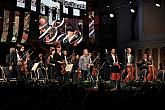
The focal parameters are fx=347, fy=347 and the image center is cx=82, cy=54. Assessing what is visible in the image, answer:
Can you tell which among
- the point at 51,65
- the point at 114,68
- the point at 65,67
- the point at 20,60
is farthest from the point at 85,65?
the point at 20,60

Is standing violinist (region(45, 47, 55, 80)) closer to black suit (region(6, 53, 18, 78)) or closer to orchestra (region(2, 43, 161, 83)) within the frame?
orchestra (region(2, 43, 161, 83))

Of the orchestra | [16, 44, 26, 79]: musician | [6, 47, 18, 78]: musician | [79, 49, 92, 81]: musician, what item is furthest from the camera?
[79, 49, 92, 81]: musician

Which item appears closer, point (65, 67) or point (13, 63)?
point (13, 63)

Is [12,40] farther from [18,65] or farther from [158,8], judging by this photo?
[158,8]

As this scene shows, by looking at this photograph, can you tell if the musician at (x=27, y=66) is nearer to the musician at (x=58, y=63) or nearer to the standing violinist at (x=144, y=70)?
the musician at (x=58, y=63)

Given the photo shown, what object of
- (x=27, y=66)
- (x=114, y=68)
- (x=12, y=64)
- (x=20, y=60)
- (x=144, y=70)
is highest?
(x=20, y=60)

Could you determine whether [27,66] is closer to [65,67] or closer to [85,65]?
[65,67]

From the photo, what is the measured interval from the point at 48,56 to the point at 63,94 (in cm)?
1180

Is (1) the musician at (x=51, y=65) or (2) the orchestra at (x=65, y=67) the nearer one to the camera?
(2) the orchestra at (x=65, y=67)

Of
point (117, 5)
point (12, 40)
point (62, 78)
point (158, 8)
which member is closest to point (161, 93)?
point (62, 78)

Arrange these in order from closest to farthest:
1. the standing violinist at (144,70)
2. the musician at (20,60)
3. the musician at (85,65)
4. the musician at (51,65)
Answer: the musician at (20,60), the musician at (51,65), the musician at (85,65), the standing violinist at (144,70)

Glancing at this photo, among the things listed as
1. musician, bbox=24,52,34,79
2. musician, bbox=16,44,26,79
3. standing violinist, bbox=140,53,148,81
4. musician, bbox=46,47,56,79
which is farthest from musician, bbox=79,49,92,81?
musician, bbox=16,44,26,79

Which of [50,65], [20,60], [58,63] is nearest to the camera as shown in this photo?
[58,63]

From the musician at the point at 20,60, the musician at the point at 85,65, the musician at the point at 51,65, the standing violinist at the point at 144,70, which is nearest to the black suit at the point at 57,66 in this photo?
the musician at the point at 51,65
